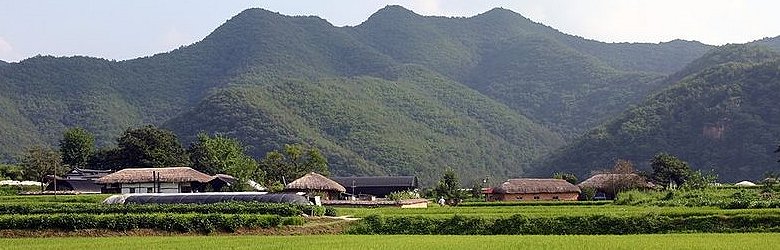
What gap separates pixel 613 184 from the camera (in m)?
68.3

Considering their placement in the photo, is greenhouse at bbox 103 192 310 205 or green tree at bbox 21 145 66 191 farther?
green tree at bbox 21 145 66 191

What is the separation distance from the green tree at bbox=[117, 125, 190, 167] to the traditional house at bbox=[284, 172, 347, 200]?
18.3 metres

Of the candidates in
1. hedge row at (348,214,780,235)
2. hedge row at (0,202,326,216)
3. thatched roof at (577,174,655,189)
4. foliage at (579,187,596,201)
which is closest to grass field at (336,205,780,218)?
hedge row at (348,214,780,235)

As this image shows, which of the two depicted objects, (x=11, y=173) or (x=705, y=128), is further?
(x=705, y=128)

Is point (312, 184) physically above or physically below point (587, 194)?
above

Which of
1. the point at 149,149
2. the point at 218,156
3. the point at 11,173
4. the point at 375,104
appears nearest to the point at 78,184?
the point at 149,149

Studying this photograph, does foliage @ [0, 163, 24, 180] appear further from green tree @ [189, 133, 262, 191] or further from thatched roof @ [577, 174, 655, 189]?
thatched roof @ [577, 174, 655, 189]

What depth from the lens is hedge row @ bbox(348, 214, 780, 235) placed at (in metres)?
29.1

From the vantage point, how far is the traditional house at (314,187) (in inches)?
2226

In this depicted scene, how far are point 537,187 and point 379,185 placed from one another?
1831 centimetres

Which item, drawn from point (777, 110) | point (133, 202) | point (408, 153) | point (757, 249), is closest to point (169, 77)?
point (408, 153)

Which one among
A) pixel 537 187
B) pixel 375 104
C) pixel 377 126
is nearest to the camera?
pixel 537 187

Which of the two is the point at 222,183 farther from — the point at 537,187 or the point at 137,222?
the point at 137,222

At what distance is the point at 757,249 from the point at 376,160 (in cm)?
8430
